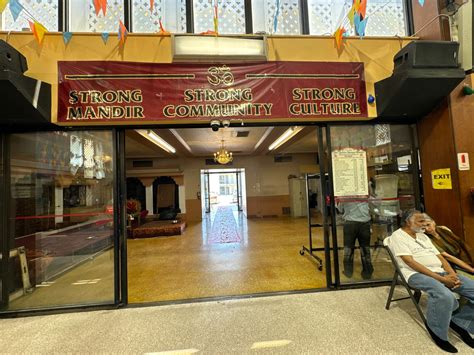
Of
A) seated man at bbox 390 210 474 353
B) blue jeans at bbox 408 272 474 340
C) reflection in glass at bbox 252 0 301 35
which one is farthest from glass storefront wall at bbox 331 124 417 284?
reflection in glass at bbox 252 0 301 35

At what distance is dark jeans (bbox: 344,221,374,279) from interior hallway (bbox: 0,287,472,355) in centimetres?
46

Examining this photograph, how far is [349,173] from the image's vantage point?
2957 millimetres

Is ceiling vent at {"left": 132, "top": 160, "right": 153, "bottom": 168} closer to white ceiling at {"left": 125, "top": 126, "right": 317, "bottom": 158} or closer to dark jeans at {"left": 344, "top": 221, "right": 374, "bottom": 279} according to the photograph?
white ceiling at {"left": 125, "top": 126, "right": 317, "bottom": 158}

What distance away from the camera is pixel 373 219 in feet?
10.3

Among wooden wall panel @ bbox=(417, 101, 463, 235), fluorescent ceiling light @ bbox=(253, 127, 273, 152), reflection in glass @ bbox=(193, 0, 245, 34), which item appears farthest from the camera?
fluorescent ceiling light @ bbox=(253, 127, 273, 152)

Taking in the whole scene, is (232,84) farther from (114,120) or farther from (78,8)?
(78,8)

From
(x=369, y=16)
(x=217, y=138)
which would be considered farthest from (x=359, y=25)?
(x=217, y=138)

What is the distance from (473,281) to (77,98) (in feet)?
14.2

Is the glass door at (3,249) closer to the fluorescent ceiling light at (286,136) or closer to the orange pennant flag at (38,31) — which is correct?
the orange pennant flag at (38,31)

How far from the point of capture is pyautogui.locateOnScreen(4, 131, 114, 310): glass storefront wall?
269cm

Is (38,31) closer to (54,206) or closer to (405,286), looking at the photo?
(54,206)

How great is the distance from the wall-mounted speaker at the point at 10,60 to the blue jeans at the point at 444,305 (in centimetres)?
428

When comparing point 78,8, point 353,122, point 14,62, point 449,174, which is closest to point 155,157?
point 78,8

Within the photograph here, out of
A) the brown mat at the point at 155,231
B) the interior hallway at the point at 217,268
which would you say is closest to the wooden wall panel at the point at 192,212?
the brown mat at the point at 155,231
